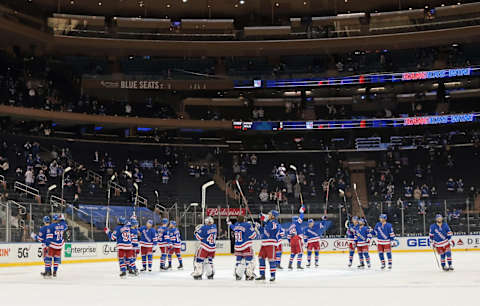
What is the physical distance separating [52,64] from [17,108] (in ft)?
23.4

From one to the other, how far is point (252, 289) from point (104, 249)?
17.8 m

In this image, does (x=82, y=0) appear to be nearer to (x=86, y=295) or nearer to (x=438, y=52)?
(x=438, y=52)

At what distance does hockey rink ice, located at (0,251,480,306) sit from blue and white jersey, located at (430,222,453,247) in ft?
3.14

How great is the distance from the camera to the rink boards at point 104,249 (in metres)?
26.5

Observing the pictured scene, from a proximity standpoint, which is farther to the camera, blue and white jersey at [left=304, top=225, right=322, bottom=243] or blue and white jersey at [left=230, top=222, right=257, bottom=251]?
blue and white jersey at [left=304, top=225, right=322, bottom=243]

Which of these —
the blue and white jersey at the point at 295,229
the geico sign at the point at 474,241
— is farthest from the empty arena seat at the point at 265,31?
the blue and white jersey at the point at 295,229

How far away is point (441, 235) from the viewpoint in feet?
66.7

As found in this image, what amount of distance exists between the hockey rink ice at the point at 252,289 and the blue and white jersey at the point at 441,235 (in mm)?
956

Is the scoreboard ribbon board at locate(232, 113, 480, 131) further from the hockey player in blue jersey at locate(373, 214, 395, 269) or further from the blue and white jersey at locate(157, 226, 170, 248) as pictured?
the blue and white jersey at locate(157, 226, 170, 248)

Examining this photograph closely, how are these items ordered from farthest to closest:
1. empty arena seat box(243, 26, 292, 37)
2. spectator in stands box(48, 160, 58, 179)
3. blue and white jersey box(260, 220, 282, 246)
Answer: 1. empty arena seat box(243, 26, 292, 37)
2. spectator in stands box(48, 160, 58, 179)
3. blue and white jersey box(260, 220, 282, 246)

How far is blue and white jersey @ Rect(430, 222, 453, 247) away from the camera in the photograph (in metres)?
20.3

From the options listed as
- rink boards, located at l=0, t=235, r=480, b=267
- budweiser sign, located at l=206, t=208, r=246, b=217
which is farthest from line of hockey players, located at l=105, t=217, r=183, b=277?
budweiser sign, located at l=206, t=208, r=246, b=217

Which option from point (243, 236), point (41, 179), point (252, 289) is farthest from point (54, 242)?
point (41, 179)

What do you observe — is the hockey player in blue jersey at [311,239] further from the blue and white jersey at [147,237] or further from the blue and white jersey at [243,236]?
the blue and white jersey at [243,236]
